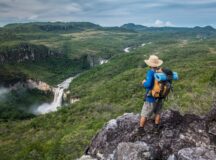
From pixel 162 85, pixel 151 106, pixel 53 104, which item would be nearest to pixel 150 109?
pixel 151 106

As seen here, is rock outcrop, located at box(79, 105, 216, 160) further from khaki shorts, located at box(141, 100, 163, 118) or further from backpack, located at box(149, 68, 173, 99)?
backpack, located at box(149, 68, 173, 99)

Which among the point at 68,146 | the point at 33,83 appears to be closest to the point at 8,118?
the point at 33,83

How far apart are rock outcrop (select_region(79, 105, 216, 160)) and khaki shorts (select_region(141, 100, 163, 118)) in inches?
23.2

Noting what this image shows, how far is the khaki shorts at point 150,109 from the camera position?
1639 centimetres

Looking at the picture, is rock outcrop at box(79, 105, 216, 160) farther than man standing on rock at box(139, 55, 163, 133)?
No

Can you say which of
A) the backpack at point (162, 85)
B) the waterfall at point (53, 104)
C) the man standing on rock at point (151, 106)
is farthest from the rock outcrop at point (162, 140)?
the waterfall at point (53, 104)

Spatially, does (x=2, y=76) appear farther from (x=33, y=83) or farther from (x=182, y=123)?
(x=182, y=123)

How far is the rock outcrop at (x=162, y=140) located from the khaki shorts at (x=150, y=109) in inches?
23.2

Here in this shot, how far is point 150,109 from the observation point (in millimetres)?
16375

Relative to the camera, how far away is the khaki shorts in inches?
645

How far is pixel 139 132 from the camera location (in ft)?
53.4

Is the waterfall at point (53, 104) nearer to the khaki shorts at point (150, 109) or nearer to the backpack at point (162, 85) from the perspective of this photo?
the khaki shorts at point (150, 109)

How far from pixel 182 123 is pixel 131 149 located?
3277mm

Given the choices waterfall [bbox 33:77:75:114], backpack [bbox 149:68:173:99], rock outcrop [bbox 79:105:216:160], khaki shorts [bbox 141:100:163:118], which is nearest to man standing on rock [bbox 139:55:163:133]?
khaki shorts [bbox 141:100:163:118]
